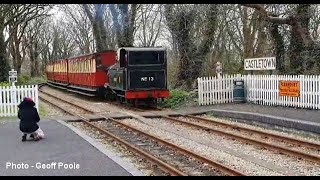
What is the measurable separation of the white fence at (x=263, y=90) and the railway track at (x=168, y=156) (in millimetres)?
6736

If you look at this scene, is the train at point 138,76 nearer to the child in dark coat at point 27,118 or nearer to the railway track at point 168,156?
the railway track at point 168,156

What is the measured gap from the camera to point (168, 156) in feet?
33.4

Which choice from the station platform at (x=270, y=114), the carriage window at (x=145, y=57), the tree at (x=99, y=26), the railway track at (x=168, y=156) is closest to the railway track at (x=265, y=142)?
the station platform at (x=270, y=114)

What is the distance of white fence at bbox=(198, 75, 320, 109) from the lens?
55.4 ft

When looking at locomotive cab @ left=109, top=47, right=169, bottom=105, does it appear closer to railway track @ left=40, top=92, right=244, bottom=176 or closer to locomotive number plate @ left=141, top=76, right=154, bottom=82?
locomotive number plate @ left=141, top=76, right=154, bottom=82

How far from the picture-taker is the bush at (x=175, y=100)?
2145 cm

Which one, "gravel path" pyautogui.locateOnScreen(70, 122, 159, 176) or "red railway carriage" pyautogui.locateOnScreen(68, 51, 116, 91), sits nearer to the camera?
"gravel path" pyautogui.locateOnScreen(70, 122, 159, 176)

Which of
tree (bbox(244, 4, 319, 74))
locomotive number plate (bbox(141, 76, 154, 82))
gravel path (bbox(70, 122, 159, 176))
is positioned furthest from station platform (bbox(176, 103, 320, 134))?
gravel path (bbox(70, 122, 159, 176))

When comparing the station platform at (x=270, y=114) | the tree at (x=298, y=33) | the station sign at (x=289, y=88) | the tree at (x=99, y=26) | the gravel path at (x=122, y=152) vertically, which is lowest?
the gravel path at (x=122, y=152)

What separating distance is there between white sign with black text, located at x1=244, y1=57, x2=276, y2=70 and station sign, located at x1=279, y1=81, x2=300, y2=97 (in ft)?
2.77

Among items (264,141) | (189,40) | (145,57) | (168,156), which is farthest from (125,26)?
(168,156)

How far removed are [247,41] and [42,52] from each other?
48.9 m

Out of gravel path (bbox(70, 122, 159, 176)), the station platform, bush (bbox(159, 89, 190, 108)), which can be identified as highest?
bush (bbox(159, 89, 190, 108))

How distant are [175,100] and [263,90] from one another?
4.11 m
